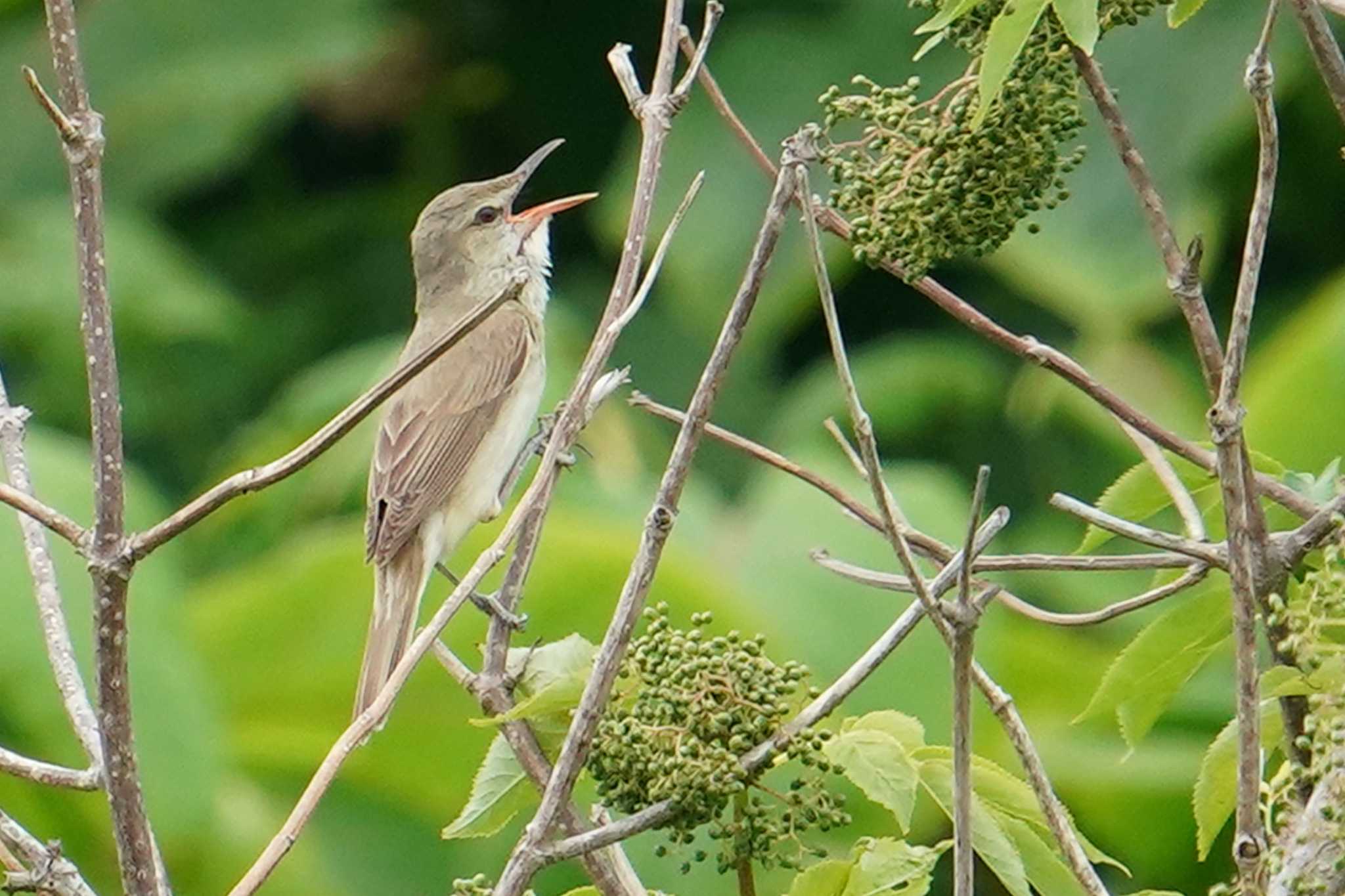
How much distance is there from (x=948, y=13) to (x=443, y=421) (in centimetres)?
299

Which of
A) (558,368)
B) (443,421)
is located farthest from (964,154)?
(558,368)

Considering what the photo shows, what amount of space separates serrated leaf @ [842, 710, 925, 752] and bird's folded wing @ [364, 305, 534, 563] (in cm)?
242

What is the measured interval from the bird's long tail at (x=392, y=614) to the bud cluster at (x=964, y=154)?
5.45 ft

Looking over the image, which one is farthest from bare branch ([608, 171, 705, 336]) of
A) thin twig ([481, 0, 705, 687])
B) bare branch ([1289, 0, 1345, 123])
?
→ bare branch ([1289, 0, 1345, 123])

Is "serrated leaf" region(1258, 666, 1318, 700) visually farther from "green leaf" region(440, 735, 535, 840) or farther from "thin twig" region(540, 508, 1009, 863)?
"green leaf" region(440, 735, 535, 840)

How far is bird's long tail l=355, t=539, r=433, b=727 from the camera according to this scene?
3814 millimetres

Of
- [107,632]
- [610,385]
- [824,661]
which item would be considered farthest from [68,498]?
[107,632]

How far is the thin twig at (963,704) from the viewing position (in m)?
1.74

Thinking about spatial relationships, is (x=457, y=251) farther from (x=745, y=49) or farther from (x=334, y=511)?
(x=745, y=49)

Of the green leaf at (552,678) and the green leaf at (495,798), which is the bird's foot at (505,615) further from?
the green leaf at (495,798)

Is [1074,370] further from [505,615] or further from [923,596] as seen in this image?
[505,615]

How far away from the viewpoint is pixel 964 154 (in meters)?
2.15

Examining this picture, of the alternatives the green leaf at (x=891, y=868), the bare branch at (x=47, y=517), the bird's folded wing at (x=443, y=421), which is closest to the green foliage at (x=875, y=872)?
the green leaf at (x=891, y=868)

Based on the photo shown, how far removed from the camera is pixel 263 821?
18.1 feet
